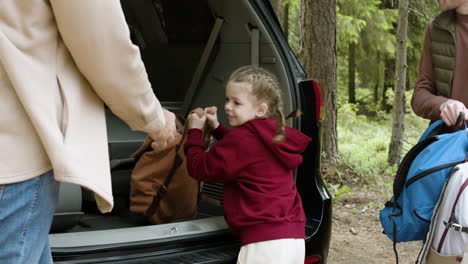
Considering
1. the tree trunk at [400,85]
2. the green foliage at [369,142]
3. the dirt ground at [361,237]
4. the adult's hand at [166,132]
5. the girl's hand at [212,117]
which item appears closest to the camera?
the adult's hand at [166,132]

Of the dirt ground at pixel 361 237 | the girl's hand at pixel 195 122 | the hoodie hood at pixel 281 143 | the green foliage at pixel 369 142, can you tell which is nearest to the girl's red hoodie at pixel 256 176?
the hoodie hood at pixel 281 143

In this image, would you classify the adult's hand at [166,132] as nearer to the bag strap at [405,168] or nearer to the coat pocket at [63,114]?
the coat pocket at [63,114]

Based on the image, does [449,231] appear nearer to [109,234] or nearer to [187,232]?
[187,232]

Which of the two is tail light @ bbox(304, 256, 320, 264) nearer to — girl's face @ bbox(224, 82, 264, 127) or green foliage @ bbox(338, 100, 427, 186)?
girl's face @ bbox(224, 82, 264, 127)

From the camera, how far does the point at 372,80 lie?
1723 centimetres

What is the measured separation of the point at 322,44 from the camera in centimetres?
641

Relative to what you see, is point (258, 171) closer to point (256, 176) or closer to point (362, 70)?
point (256, 176)

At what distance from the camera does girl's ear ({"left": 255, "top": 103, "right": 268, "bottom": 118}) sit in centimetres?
269

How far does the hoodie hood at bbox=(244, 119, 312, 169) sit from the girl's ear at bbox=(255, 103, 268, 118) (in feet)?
0.27

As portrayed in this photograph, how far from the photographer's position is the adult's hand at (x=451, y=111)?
256 centimetres

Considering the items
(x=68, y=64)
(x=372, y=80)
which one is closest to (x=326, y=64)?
(x=68, y=64)

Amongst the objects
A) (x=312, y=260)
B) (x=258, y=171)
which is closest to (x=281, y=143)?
(x=258, y=171)

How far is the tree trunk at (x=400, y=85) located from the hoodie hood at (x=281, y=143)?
5344 millimetres

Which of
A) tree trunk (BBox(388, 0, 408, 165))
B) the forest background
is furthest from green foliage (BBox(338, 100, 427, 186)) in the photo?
tree trunk (BBox(388, 0, 408, 165))
